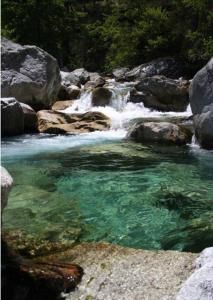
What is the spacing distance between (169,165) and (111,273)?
6078mm

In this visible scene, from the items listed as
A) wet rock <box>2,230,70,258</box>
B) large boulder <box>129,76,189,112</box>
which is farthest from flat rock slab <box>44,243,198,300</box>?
large boulder <box>129,76,189,112</box>

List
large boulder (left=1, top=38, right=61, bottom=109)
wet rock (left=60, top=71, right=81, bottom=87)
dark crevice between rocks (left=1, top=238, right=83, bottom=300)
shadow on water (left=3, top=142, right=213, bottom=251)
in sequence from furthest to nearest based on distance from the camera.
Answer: wet rock (left=60, top=71, right=81, bottom=87) → large boulder (left=1, top=38, right=61, bottom=109) → shadow on water (left=3, top=142, right=213, bottom=251) → dark crevice between rocks (left=1, top=238, right=83, bottom=300)

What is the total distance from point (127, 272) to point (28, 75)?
13.7 metres

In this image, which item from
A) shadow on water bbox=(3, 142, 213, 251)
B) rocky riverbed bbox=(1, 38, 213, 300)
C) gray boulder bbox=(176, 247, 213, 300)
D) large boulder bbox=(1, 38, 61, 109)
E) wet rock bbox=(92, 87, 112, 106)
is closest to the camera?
gray boulder bbox=(176, 247, 213, 300)

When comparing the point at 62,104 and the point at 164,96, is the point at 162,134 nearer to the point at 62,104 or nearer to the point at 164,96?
the point at 164,96

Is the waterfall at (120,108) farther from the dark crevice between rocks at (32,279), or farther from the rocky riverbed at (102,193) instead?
the dark crevice between rocks at (32,279)

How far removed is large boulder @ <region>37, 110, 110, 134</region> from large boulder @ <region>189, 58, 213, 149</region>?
4162 millimetres

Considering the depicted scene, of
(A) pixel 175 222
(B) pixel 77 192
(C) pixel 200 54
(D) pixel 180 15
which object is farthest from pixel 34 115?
(D) pixel 180 15

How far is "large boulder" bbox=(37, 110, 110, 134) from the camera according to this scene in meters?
15.2

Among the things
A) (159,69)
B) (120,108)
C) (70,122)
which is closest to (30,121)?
(70,122)

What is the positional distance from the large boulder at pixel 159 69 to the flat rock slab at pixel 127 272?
2233 cm

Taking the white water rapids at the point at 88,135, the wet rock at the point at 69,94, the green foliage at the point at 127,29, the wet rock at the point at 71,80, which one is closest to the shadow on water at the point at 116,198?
the white water rapids at the point at 88,135

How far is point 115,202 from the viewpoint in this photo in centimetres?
739

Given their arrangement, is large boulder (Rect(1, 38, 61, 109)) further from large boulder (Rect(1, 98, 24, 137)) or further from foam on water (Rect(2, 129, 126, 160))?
foam on water (Rect(2, 129, 126, 160))
